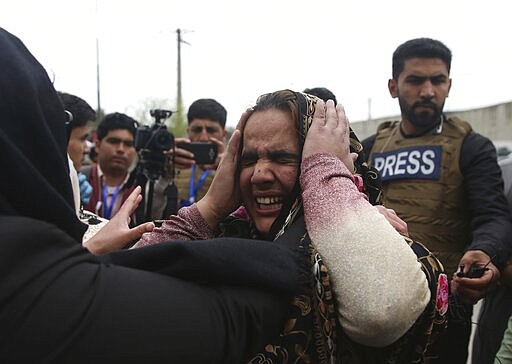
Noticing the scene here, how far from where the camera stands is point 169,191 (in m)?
3.06

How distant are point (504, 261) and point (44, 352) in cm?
185

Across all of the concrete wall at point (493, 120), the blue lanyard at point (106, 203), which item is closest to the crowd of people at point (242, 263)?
the blue lanyard at point (106, 203)

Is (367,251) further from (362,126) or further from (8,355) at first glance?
(362,126)

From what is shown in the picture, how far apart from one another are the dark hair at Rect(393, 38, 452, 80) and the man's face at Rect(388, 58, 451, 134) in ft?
0.07

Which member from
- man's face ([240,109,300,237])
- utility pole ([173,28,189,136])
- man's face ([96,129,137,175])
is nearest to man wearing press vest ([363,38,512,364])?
man's face ([240,109,300,237])

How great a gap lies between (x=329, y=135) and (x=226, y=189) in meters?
0.40

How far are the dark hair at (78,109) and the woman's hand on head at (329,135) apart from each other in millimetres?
2231

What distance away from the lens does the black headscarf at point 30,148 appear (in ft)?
2.45

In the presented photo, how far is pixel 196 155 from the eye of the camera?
3334mm

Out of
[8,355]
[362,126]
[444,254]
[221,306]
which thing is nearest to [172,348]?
[221,306]

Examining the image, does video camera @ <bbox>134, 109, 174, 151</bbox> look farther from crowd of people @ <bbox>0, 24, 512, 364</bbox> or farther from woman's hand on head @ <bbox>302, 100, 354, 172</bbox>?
woman's hand on head @ <bbox>302, 100, 354, 172</bbox>

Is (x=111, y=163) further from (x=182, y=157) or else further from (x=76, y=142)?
(x=182, y=157)

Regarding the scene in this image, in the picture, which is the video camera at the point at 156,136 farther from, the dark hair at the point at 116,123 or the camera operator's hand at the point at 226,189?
the camera operator's hand at the point at 226,189

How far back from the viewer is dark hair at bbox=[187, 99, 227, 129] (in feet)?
12.6
